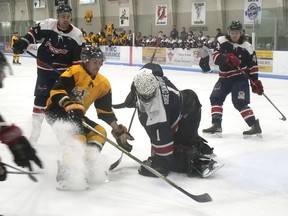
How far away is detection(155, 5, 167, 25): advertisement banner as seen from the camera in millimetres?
18178

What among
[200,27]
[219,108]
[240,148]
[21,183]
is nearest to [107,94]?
[21,183]

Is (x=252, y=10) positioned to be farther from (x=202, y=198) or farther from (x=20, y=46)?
(x=202, y=198)

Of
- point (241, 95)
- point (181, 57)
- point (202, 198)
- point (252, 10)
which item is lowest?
point (202, 198)

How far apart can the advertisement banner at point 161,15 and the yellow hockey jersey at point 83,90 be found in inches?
610

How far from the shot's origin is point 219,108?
4.46m

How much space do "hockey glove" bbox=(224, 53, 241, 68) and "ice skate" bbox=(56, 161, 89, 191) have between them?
2.16 m

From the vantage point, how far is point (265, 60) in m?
11.0

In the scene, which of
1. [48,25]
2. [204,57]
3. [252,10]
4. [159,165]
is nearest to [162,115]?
[159,165]

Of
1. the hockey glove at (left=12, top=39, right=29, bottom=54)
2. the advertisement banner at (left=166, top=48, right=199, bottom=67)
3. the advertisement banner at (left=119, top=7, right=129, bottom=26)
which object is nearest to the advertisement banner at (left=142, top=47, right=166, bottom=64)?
the advertisement banner at (left=166, top=48, right=199, bottom=67)

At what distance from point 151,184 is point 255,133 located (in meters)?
1.85

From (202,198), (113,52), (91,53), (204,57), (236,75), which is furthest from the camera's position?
(113,52)

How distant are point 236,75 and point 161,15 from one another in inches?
561

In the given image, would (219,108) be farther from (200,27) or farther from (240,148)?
(200,27)

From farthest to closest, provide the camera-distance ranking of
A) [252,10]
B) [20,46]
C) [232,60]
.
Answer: [252,10] → [232,60] → [20,46]
